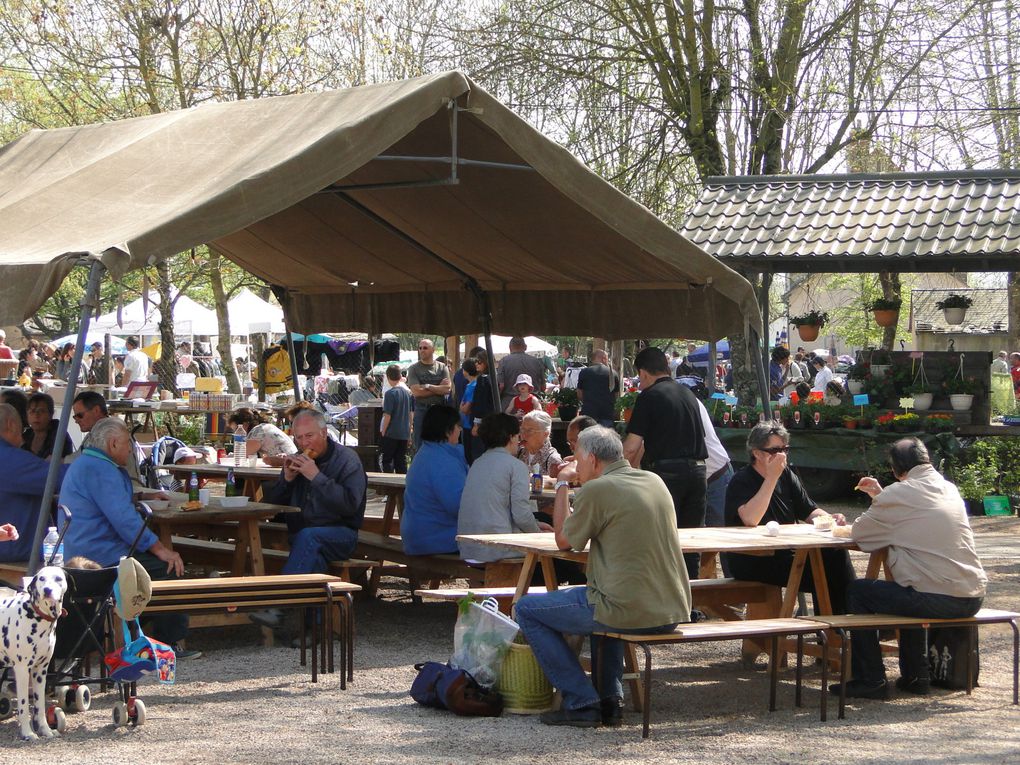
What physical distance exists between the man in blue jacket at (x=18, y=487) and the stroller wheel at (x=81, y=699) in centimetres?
141

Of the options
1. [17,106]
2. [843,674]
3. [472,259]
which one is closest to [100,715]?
[843,674]

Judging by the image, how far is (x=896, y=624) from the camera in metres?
6.34

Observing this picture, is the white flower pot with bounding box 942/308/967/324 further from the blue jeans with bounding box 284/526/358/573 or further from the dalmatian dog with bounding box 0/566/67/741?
the dalmatian dog with bounding box 0/566/67/741

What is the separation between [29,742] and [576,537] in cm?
244

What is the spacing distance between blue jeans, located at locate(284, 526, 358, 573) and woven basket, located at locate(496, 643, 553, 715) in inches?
74.6

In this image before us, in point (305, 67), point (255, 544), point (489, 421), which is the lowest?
point (255, 544)

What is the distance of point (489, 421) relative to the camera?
7.82 metres

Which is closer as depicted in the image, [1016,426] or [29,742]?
[29,742]

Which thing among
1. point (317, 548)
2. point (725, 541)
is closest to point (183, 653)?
point (317, 548)

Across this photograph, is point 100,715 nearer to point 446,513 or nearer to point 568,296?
point 446,513

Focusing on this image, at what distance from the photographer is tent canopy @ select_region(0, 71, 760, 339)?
6688 mm

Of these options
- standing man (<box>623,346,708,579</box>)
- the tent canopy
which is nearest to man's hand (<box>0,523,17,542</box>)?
the tent canopy

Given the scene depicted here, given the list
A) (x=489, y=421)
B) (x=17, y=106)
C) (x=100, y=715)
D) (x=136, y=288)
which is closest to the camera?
(x=100, y=715)

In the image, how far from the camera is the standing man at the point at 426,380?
595 inches
